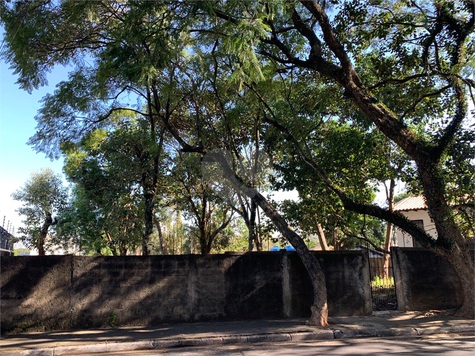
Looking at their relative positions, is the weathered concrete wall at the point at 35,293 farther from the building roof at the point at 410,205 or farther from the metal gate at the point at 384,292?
the building roof at the point at 410,205

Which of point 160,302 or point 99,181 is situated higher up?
point 99,181

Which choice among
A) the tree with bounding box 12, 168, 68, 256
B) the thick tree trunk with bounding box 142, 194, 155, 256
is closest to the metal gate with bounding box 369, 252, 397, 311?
the thick tree trunk with bounding box 142, 194, 155, 256

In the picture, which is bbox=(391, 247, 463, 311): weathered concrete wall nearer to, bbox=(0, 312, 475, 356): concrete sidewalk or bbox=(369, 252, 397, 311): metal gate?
bbox=(369, 252, 397, 311): metal gate

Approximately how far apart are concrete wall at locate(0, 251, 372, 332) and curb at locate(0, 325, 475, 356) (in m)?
1.88

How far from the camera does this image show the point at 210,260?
965 cm

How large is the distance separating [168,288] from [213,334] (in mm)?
2059

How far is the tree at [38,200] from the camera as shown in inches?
817

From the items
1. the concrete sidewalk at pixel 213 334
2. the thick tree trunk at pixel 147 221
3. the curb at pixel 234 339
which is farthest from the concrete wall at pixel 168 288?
the thick tree trunk at pixel 147 221

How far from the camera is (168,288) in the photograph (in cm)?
Result: 932

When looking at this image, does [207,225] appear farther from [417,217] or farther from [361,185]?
[417,217]

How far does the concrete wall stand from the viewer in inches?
341

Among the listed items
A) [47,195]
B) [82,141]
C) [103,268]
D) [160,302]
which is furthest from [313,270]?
[47,195]

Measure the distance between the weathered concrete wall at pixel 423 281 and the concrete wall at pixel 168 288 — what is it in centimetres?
98

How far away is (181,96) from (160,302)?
20.3 ft
